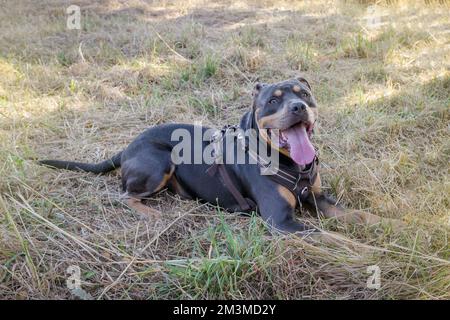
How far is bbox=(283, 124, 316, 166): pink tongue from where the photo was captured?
3533 mm

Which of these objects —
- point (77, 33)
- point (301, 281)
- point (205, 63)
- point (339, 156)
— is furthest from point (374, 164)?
point (77, 33)

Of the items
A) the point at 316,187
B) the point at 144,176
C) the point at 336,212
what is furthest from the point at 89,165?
the point at 336,212

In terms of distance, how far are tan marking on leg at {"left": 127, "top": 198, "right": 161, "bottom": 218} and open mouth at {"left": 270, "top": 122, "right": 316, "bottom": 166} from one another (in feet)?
3.61

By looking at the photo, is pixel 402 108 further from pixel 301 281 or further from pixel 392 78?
pixel 301 281

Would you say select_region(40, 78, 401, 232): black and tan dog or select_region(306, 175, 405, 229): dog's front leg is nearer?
select_region(306, 175, 405, 229): dog's front leg

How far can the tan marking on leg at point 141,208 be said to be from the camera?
3834 millimetres

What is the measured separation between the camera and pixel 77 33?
8.27m

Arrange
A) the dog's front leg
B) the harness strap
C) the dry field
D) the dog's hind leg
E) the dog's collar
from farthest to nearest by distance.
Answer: the dog's hind leg → the harness strap → the dog's collar → the dog's front leg → the dry field

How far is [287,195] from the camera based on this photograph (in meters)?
3.62

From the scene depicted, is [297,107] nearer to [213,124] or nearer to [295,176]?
[295,176]

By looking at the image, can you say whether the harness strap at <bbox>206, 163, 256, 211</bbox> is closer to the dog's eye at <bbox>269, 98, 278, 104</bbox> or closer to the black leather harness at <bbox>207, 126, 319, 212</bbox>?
the black leather harness at <bbox>207, 126, 319, 212</bbox>

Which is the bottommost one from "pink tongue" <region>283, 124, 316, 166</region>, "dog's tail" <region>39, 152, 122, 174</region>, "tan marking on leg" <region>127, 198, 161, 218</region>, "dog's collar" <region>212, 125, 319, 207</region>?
"tan marking on leg" <region>127, 198, 161, 218</region>

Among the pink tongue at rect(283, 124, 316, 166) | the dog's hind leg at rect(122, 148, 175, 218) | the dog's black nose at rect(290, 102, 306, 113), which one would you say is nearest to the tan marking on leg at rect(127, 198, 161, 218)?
the dog's hind leg at rect(122, 148, 175, 218)

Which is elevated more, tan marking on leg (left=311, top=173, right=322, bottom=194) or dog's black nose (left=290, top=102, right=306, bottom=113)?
dog's black nose (left=290, top=102, right=306, bottom=113)
